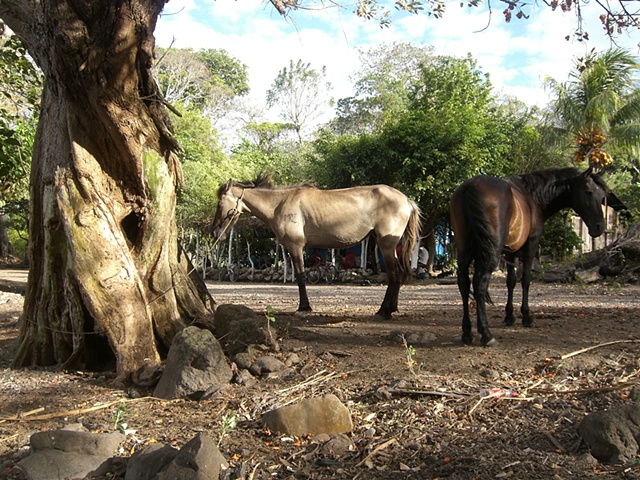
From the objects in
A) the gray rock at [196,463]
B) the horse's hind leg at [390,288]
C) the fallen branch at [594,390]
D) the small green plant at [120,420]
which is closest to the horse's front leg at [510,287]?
the horse's hind leg at [390,288]

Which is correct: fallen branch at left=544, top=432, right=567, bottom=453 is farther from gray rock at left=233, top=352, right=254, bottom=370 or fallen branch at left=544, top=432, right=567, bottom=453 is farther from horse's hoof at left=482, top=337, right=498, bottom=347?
gray rock at left=233, top=352, right=254, bottom=370

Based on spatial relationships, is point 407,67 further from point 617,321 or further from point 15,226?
point 617,321

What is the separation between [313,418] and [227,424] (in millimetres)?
566

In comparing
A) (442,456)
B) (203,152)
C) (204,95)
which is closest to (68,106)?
(442,456)

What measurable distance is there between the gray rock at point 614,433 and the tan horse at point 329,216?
4.70 metres

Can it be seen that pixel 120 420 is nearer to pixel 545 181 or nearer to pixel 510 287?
pixel 510 287

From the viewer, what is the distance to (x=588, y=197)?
7.06 m

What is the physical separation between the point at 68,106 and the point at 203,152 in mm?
28389

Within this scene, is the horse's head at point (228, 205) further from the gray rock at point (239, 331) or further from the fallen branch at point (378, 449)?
the fallen branch at point (378, 449)

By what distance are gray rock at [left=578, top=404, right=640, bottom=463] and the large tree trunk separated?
3.50 meters

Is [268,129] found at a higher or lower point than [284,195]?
higher

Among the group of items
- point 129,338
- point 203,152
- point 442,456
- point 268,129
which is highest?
point 268,129

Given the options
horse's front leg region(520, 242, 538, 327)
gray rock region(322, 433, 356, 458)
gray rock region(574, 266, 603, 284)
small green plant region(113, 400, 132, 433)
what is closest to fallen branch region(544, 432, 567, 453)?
gray rock region(322, 433, 356, 458)

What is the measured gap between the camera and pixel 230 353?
18.2 ft
